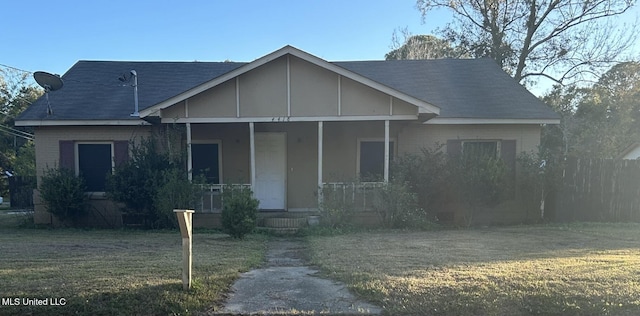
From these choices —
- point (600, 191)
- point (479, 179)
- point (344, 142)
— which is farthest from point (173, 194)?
point (600, 191)

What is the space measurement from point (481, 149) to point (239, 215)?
6597 millimetres

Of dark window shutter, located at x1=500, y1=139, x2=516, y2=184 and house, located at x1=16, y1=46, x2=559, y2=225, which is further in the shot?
dark window shutter, located at x1=500, y1=139, x2=516, y2=184

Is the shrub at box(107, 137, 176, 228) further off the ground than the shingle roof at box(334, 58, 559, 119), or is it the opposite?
the shingle roof at box(334, 58, 559, 119)

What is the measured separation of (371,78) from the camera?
42.7ft

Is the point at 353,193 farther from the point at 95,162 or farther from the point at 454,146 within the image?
the point at 95,162

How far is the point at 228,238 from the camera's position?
8.80 meters

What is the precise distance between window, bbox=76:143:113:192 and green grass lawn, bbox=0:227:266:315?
3063 mm

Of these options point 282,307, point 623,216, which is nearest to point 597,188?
point 623,216

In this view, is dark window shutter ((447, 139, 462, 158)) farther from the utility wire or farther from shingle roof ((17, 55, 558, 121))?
the utility wire

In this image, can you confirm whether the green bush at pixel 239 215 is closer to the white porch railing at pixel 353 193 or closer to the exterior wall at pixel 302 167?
the white porch railing at pixel 353 193

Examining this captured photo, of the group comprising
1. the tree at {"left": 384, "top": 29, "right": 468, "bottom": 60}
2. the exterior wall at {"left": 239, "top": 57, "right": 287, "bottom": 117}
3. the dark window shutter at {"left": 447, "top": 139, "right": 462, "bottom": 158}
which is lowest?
the dark window shutter at {"left": 447, "top": 139, "right": 462, "bottom": 158}

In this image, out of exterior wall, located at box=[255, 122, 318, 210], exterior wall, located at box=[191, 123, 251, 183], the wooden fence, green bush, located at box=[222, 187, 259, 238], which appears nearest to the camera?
green bush, located at box=[222, 187, 259, 238]

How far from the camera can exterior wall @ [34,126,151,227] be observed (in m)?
11.5

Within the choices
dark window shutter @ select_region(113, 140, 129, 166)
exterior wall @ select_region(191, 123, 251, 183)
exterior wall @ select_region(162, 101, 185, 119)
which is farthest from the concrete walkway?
dark window shutter @ select_region(113, 140, 129, 166)
